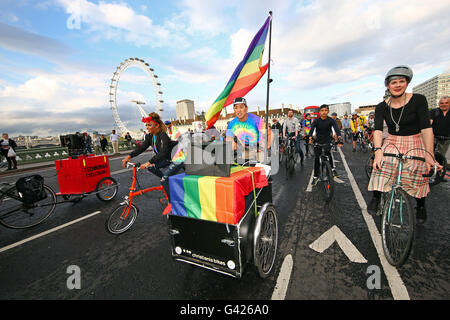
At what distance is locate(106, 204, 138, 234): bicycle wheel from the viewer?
342 cm

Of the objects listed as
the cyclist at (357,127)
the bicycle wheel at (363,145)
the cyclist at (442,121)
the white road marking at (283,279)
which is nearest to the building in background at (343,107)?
the cyclist at (357,127)

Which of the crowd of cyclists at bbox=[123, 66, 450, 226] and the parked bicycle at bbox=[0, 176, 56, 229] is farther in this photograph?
the parked bicycle at bbox=[0, 176, 56, 229]

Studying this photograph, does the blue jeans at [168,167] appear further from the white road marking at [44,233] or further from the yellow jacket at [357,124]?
the yellow jacket at [357,124]

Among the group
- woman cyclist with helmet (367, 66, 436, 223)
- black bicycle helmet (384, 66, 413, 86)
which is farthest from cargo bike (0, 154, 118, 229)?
black bicycle helmet (384, 66, 413, 86)

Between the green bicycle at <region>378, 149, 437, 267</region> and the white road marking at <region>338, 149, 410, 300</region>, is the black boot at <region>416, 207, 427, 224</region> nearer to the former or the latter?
→ the white road marking at <region>338, 149, 410, 300</region>

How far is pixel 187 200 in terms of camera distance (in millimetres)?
2004

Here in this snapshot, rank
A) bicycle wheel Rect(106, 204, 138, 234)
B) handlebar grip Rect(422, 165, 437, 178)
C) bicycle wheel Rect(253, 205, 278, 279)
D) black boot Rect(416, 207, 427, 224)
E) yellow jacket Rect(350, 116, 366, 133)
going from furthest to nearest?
1. yellow jacket Rect(350, 116, 366, 133)
2. bicycle wheel Rect(106, 204, 138, 234)
3. black boot Rect(416, 207, 427, 224)
4. handlebar grip Rect(422, 165, 437, 178)
5. bicycle wheel Rect(253, 205, 278, 279)

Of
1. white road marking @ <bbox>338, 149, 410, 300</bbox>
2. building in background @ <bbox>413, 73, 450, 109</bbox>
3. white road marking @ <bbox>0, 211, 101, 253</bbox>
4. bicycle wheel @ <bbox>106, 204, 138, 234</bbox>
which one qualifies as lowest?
white road marking @ <bbox>0, 211, 101, 253</bbox>

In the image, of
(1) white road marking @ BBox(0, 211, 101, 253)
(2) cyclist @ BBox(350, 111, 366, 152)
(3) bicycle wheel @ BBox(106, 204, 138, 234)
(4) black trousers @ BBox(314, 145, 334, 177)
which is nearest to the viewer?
(1) white road marking @ BBox(0, 211, 101, 253)

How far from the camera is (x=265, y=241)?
224 cm

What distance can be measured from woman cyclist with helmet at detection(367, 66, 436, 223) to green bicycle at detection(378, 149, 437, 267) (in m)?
0.09

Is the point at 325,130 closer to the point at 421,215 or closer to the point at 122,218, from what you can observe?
the point at 421,215

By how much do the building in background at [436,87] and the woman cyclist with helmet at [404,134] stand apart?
14820cm
